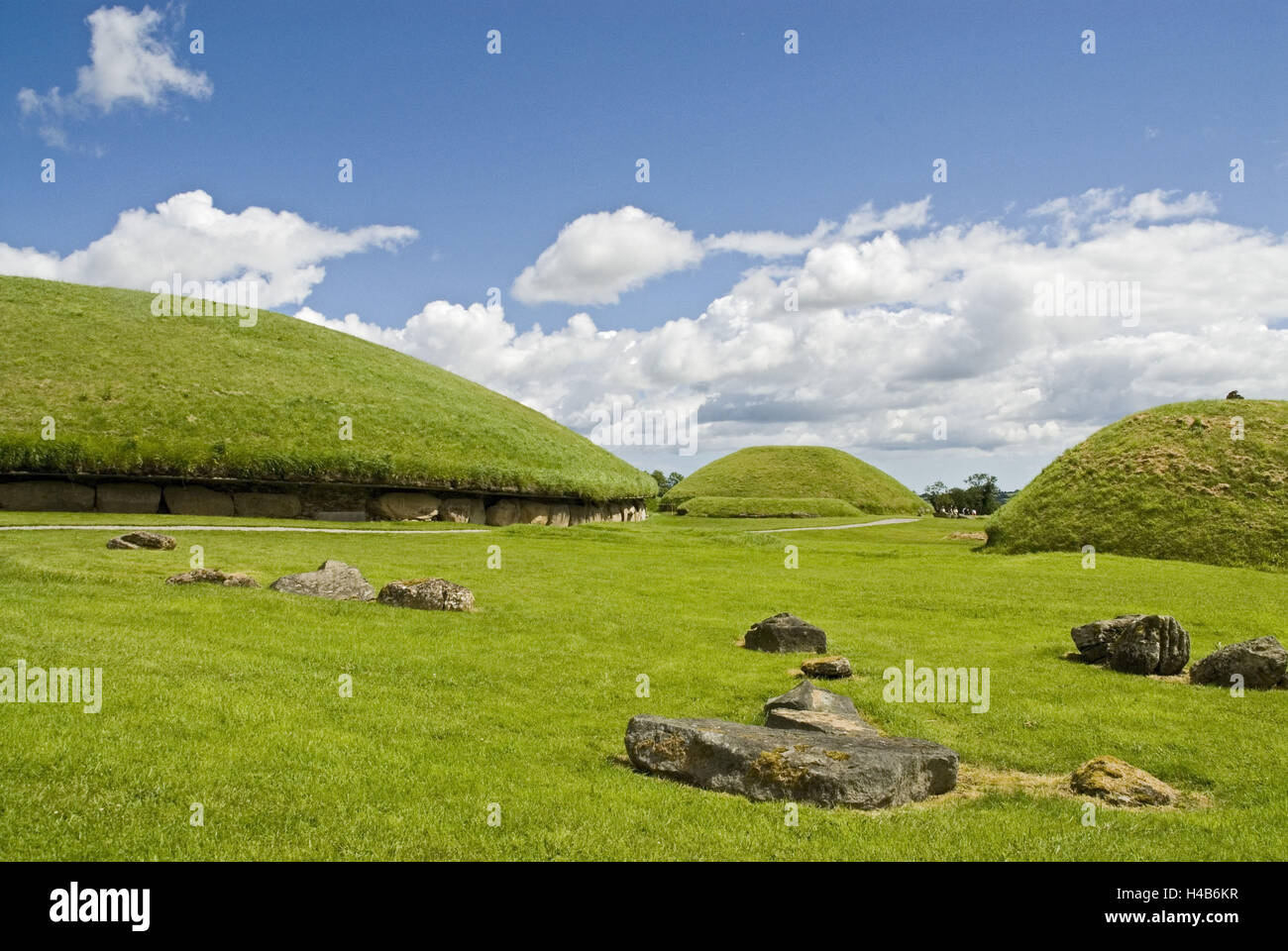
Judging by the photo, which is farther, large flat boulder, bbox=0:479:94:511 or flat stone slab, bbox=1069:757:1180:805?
large flat boulder, bbox=0:479:94:511

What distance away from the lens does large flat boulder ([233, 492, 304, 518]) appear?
1689 inches

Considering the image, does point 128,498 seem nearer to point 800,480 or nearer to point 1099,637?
point 1099,637

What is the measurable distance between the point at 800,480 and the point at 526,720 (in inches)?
4180

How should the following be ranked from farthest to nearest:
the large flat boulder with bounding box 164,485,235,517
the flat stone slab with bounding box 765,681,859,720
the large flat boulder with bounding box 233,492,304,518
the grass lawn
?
the large flat boulder with bounding box 233,492,304,518 → the large flat boulder with bounding box 164,485,235,517 → the flat stone slab with bounding box 765,681,859,720 → the grass lawn

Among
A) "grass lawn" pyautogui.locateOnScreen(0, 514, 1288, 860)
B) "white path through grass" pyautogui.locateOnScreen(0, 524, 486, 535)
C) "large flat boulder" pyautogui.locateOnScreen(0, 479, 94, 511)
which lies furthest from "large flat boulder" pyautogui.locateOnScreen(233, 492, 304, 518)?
"grass lawn" pyautogui.locateOnScreen(0, 514, 1288, 860)

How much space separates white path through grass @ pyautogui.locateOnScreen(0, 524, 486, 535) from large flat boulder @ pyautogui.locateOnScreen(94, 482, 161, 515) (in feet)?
19.5

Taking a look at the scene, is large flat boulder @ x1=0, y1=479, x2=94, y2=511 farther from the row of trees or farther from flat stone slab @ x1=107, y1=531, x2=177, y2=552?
the row of trees

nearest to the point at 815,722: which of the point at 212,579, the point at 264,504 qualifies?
the point at 212,579

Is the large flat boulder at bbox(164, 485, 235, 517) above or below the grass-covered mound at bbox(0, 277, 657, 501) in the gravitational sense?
below

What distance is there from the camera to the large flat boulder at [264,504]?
4291 cm
